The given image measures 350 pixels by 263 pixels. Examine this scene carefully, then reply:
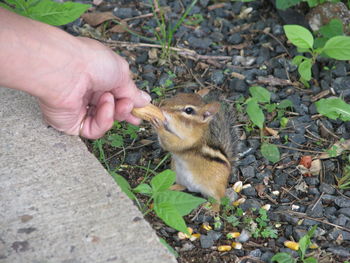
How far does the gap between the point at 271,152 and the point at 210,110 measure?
0.50 m

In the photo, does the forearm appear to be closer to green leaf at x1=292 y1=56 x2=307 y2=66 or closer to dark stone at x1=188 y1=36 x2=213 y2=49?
green leaf at x1=292 y1=56 x2=307 y2=66

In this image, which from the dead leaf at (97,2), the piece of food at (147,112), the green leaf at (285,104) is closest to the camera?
the piece of food at (147,112)

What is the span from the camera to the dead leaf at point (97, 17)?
479cm

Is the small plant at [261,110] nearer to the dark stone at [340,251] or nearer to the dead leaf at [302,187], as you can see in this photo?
the dead leaf at [302,187]

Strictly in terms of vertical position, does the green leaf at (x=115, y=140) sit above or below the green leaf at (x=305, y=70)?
below

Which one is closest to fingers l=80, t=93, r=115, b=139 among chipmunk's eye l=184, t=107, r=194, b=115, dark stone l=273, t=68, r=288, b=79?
chipmunk's eye l=184, t=107, r=194, b=115

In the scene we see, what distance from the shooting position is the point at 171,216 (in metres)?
2.75

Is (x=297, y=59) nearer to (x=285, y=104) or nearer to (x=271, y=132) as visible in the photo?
(x=285, y=104)

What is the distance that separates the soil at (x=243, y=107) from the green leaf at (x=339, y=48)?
16.0 inches

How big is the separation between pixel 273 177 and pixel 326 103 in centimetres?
54

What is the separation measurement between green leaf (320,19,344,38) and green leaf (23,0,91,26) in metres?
1.76

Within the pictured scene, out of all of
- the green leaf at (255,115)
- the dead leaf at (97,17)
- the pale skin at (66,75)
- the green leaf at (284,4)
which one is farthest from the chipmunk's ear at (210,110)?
the dead leaf at (97,17)

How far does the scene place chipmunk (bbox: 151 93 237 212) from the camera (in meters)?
3.50

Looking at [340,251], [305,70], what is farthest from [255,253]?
[305,70]
